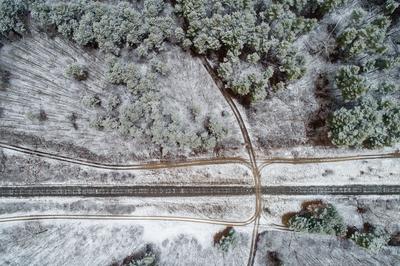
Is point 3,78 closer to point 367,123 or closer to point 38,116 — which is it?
point 38,116

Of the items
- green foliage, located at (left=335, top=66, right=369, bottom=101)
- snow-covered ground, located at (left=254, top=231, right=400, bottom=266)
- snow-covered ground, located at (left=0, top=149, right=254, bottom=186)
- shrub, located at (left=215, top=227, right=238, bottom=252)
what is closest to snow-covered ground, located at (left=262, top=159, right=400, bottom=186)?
snow-covered ground, located at (left=0, top=149, right=254, bottom=186)

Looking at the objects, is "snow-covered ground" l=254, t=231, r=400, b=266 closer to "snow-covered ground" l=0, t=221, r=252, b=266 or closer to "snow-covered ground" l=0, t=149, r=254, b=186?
"snow-covered ground" l=0, t=221, r=252, b=266

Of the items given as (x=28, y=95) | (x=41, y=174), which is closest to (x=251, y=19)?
(x=28, y=95)

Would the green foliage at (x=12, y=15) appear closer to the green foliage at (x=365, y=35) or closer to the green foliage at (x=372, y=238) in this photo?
the green foliage at (x=365, y=35)

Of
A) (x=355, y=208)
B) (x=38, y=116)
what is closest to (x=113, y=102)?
(x=38, y=116)

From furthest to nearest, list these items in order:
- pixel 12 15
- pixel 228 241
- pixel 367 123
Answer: pixel 228 241 → pixel 12 15 → pixel 367 123

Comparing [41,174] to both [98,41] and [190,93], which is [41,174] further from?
[190,93]
